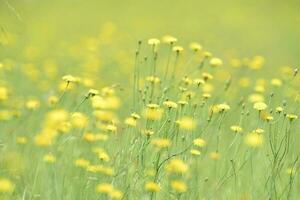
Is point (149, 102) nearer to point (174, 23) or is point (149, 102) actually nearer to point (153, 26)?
point (153, 26)

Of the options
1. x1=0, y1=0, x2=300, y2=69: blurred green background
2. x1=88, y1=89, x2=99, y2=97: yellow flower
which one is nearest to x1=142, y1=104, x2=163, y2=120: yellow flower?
x1=88, y1=89, x2=99, y2=97: yellow flower

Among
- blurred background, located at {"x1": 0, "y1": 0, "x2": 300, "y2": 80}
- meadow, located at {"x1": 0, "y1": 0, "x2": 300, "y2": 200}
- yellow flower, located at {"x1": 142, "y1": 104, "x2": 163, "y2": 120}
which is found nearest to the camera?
yellow flower, located at {"x1": 142, "y1": 104, "x2": 163, "y2": 120}

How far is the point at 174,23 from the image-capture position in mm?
11320

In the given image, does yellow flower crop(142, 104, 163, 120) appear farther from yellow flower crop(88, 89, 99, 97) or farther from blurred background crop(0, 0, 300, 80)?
blurred background crop(0, 0, 300, 80)

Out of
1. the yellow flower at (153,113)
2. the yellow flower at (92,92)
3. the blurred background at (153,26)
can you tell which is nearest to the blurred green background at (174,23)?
the blurred background at (153,26)

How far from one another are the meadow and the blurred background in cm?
3

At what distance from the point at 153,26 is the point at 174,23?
562 mm

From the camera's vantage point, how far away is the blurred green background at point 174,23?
939 cm

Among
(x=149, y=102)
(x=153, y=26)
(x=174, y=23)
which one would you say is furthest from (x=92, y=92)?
(x=174, y=23)

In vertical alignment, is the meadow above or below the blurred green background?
below

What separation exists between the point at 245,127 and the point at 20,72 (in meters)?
2.72

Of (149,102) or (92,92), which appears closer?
(92,92)

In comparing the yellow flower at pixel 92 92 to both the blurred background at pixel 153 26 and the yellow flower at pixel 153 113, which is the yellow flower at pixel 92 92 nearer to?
the yellow flower at pixel 153 113

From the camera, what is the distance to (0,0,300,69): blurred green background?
939 cm
